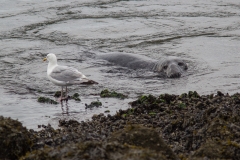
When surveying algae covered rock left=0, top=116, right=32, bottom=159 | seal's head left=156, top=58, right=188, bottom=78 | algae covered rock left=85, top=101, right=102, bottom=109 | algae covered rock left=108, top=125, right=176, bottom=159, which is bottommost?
algae covered rock left=85, top=101, right=102, bottom=109

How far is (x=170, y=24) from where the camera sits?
59.5ft

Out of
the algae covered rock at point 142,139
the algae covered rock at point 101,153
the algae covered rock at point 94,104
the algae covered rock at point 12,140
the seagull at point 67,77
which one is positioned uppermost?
the algae covered rock at point 101,153

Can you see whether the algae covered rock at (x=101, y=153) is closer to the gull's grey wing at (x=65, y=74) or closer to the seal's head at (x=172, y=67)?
the gull's grey wing at (x=65, y=74)

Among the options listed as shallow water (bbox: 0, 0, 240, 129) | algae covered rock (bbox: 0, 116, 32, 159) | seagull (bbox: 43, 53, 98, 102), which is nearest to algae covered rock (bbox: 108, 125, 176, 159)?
algae covered rock (bbox: 0, 116, 32, 159)

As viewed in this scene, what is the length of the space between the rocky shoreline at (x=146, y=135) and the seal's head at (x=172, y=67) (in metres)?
2.88

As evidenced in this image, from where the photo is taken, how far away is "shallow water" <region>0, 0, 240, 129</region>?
1064cm

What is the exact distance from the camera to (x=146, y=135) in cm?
489

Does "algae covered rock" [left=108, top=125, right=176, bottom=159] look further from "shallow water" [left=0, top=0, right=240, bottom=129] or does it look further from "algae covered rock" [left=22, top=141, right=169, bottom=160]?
"shallow water" [left=0, top=0, right=240, bottom=129]

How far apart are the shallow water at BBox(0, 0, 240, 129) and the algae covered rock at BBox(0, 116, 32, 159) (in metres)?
2.64

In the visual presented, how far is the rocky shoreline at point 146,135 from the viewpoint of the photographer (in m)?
4.40

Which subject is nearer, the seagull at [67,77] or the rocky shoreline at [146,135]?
the rocky shoreline at [146,135]

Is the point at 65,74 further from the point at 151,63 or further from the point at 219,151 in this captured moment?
the point at 219,151

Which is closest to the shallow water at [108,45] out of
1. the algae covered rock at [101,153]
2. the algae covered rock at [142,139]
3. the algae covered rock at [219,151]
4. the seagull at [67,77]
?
the seagull at [67,77]

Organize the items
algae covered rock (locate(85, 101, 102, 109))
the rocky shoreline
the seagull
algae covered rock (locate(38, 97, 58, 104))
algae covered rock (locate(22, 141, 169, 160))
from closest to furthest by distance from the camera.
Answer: algae covered rock (locate(22, 141, 169, 160)) < the rocky shoreline < algae covered rock (locate(85, 101, 102, 109)) < algae covered rock (locate(38, 97, 58, 104)) < the seagull
